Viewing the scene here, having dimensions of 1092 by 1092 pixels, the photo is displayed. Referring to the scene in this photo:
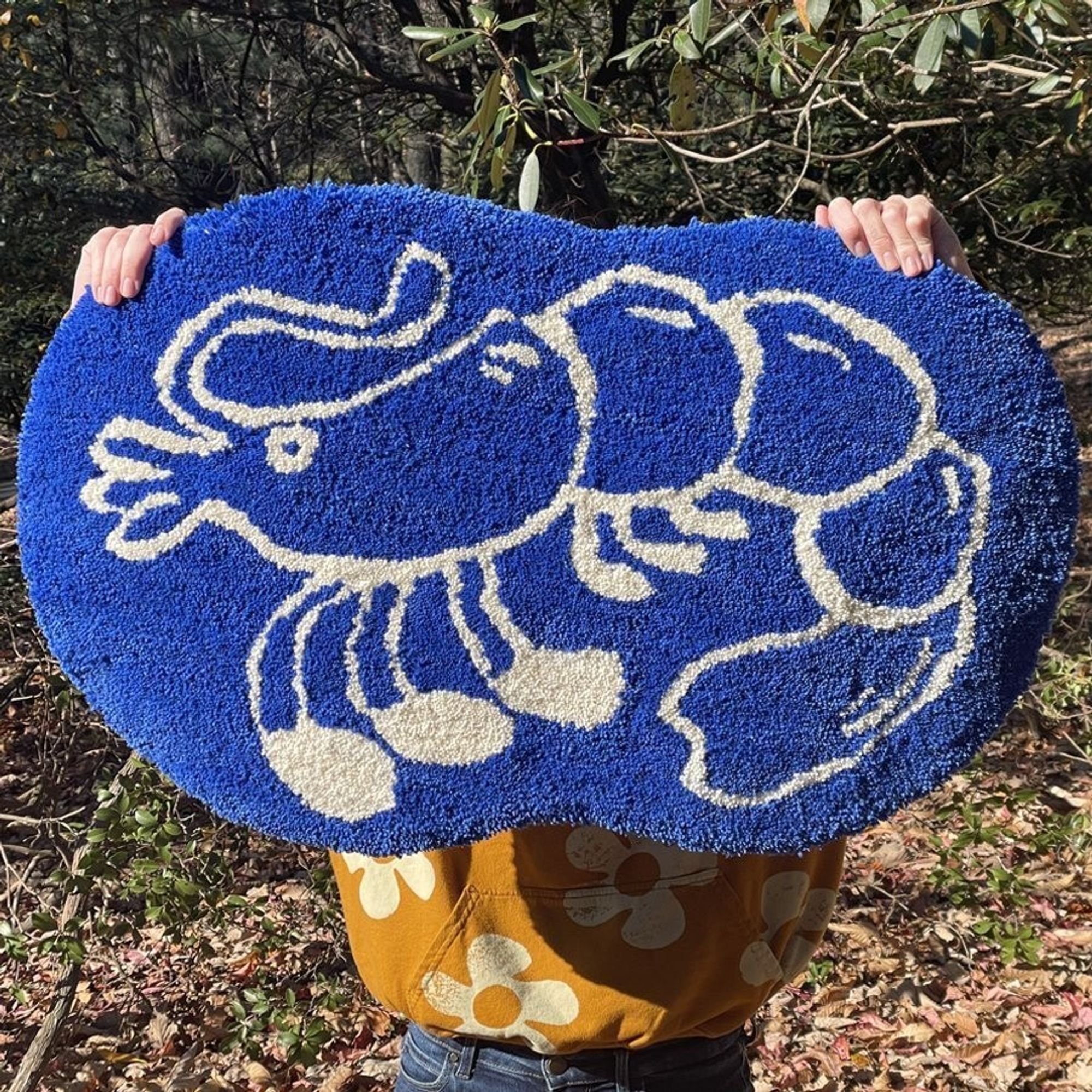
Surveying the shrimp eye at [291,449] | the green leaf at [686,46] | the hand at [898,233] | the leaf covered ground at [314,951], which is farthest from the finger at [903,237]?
the leaf covered ground at [314,951]

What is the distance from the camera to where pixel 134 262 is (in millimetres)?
860

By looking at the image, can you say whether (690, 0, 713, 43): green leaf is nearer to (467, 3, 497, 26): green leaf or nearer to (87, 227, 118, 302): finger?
(467, 3, 497, 26): green leaf

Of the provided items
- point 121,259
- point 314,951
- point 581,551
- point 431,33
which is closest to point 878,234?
point 581,551

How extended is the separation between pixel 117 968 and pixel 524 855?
1999 mm

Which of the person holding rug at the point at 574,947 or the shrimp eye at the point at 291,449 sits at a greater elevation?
the shrimp eye at the point at 291,449

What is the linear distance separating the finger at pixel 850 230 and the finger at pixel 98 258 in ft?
1.89

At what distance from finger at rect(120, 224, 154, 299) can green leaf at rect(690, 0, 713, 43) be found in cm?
76

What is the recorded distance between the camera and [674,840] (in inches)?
33.3

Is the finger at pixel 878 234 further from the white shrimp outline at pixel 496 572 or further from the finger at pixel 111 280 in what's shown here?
the finger at pixel 111 280

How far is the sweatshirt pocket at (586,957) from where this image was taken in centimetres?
93

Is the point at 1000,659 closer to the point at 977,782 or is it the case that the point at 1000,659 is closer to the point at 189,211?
the point at 977,782

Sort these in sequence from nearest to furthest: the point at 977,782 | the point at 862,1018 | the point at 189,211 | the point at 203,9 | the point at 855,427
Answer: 1. the point at 855,427
2. the point at 862,1018
3. the point at 977,782
4. the point at 203,9
5. the point at 189,211

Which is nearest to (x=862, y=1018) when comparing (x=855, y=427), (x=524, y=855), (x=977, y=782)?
(x=977, y=782)

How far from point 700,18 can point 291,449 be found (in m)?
0.82
